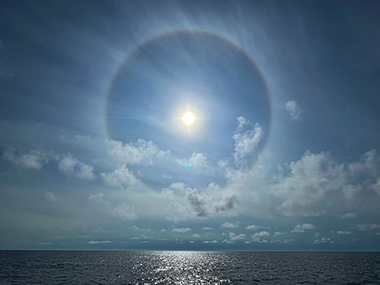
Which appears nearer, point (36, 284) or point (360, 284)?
point (36, 284)

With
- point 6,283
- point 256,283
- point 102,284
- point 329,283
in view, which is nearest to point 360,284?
point 329,283

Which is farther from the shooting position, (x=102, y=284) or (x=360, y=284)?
(x=360, y=284)

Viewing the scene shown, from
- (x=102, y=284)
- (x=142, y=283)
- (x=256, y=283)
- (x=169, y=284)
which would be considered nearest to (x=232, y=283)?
(x=256, y=283)

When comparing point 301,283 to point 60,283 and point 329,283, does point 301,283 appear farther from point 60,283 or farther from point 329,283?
point 60,283

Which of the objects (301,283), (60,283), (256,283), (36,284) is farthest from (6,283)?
(301,283)

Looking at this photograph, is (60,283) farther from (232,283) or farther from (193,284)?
(232,283)

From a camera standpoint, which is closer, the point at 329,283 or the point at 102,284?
the point at 102,284

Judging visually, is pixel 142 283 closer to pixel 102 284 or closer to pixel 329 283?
pixel 102 284
